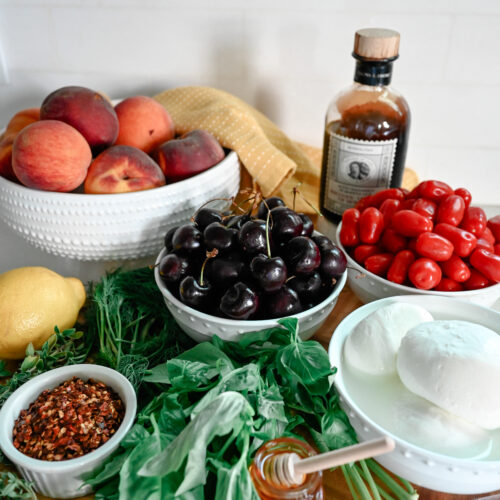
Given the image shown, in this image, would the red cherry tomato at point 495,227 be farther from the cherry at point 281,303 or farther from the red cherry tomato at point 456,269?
the cherry at point 281,303

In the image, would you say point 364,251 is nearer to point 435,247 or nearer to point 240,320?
point 435,247

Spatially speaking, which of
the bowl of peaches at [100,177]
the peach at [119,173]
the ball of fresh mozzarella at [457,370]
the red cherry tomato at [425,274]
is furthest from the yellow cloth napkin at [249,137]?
the ball of fresh mozzarella at [457,370]

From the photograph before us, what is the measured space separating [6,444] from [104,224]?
0.94 ft

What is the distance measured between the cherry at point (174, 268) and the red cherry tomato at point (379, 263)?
22 centimetres

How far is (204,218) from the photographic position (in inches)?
24.6

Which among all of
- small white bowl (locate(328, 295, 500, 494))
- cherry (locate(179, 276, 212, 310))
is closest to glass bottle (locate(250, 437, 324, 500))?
small white bowl (locate(328, 295, 500, 494))

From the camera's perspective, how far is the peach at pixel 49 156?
0.62 meters

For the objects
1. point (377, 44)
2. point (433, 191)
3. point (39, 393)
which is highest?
point (377, 44)

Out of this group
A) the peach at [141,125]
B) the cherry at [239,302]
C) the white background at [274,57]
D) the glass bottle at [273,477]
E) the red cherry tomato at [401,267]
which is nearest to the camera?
the glass bottle at [273,477]

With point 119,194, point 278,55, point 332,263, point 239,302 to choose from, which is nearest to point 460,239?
point 332,263

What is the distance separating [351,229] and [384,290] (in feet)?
0.30

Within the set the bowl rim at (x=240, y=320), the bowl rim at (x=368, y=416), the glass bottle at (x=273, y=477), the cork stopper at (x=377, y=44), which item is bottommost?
the glass bottle at (x=273, y=477)

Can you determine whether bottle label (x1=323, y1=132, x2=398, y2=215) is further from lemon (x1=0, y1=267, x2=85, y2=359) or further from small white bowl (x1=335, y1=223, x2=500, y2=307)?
lemon (x1=0, y1=267, x2=85, y2=359)

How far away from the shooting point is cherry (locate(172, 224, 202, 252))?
58cm
